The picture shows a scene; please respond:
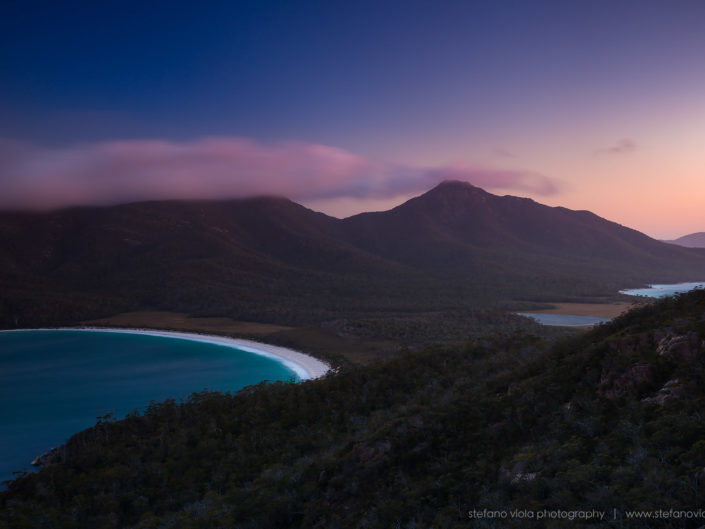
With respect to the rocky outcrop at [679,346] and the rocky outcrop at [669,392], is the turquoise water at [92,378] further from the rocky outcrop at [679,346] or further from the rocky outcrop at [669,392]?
the rocky outcrop at [669,392]

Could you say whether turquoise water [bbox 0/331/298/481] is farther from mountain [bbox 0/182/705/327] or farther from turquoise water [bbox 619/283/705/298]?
turquoise water [bbox 619/283/705/298]

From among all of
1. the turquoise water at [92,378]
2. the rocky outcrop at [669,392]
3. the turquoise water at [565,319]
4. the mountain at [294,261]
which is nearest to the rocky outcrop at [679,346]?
the rocky outcrop at [669,392]

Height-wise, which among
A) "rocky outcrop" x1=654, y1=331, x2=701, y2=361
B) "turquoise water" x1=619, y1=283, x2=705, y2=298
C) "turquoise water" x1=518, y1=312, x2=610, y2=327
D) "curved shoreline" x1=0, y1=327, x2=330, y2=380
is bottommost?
"curved shoreline" x1=0, y1=327, x2=330, y2=380

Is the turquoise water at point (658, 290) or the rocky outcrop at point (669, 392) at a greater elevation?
the rocky outcrop at point (669, 392)

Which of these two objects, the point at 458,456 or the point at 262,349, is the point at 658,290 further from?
the point at 458,456

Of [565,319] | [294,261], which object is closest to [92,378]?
[565,319]

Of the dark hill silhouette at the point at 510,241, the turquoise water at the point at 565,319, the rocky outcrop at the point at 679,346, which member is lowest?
the turquoise water at the point at 565,319

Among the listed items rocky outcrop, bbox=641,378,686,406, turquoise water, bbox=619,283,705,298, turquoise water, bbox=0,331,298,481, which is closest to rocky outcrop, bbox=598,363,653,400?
rocky outcrop, bbox=641,378,686,406

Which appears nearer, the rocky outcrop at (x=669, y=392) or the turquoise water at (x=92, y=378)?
the rocky outcrop at (x=669, y=392)

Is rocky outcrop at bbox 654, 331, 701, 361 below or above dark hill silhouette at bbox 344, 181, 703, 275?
below
